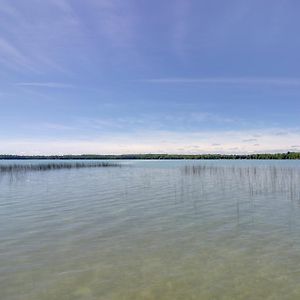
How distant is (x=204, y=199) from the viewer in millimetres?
14938

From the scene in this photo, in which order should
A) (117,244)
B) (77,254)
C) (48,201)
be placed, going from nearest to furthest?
1. (77,254)
2. (117,244)
3. (48,201)

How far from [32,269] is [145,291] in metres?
2.45

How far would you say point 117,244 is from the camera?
25.2ft

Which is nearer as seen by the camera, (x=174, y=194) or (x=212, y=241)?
(x=212, y=241)

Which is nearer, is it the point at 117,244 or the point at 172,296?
the point at 172,296

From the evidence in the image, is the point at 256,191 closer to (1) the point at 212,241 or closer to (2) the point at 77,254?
(1) the point at 212,241

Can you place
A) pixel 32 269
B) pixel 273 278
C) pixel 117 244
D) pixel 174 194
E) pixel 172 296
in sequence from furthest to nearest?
pixel 174 194 < pixel 117 244 < pixel 32 269 < pixel 273 278 < pixel 172 296

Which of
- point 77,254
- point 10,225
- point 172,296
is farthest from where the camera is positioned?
point 10,225

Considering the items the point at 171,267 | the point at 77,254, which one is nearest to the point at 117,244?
the point at 77,254

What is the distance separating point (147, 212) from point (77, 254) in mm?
5244

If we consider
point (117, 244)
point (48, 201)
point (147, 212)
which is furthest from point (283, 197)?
point (48, 201)

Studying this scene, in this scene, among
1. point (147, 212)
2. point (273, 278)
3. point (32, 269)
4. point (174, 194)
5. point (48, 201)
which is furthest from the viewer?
point (174, 194)

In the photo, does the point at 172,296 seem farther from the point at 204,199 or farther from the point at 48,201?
the point at 48,201

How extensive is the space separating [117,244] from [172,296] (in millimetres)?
3063
